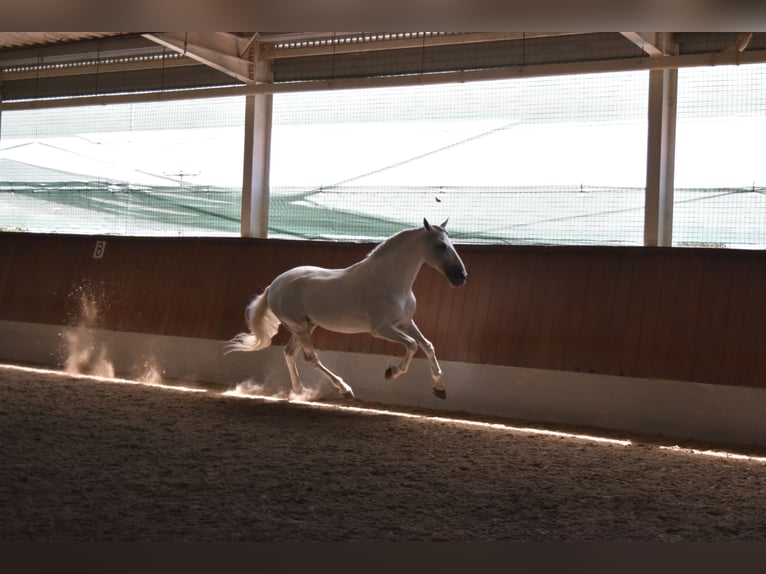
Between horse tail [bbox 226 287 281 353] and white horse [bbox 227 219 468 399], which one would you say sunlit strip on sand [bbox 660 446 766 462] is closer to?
white horse [bbox 227 219 468 399]

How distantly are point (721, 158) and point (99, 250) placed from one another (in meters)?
7.03

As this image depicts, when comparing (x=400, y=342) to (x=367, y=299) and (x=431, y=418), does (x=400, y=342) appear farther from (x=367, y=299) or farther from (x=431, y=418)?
(x=431, y=418)

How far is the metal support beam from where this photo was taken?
9734 mm

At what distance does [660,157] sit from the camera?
7547 mm

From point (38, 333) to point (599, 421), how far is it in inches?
267

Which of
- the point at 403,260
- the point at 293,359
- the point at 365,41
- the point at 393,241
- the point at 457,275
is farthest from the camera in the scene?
the point at 365,41

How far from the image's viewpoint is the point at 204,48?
9.23 metres

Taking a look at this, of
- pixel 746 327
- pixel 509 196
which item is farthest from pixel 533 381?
pixel 509 196

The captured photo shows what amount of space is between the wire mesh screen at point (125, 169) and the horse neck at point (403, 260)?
12.1ft

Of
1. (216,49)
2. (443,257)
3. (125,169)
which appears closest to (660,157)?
(443,257)

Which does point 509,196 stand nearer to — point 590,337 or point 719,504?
point 590,337

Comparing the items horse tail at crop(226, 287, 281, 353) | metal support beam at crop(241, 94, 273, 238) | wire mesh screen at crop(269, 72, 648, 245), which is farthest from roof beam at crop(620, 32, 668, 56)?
metal support beam at crop(241, 94, 273, 238)

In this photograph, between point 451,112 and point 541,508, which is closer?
point 541,508

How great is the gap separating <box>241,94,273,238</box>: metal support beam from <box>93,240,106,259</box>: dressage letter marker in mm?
1706
